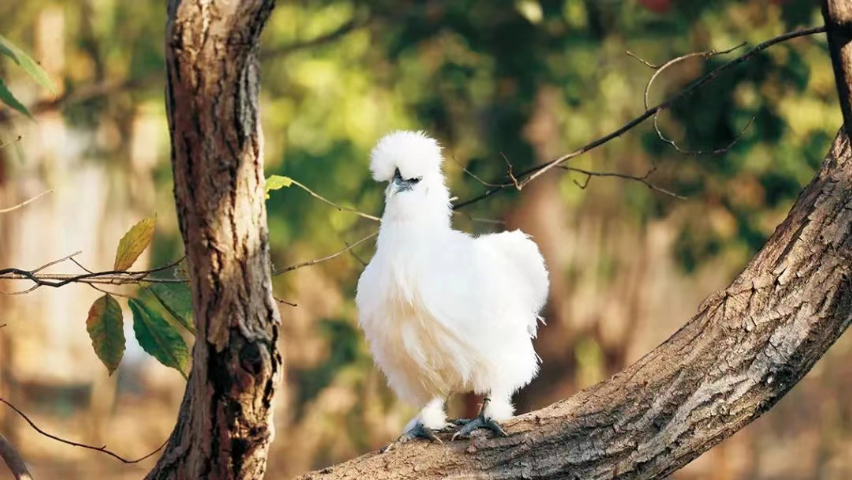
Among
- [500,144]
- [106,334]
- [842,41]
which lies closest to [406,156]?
[106,334]

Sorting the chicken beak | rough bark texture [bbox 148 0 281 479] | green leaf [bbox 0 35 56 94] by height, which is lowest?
rough bark texture [bbox 148 0 281 479]

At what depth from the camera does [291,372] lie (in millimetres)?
10945

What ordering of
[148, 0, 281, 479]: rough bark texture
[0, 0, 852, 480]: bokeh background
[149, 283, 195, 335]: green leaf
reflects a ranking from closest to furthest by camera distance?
[148, 0, 281, 479]: rough bark texture < [149, 283, 195, 335]: green leaf < [0, 0, 852, 480]: bokeh background

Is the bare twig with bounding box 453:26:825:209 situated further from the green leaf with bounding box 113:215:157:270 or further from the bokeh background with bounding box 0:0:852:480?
the bokeh background with bounding box 0:0:852:480

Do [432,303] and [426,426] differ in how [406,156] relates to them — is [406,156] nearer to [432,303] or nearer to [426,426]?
[432,303]

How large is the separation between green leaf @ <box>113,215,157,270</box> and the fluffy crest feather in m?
0.85

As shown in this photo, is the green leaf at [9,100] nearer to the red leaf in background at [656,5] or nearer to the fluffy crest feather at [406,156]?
the fluffy crest feather at [406,156]

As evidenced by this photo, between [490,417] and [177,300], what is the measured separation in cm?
92

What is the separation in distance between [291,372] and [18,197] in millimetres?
2856

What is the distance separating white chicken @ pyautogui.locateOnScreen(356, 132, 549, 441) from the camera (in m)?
3.18

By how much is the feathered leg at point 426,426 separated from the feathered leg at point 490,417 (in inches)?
2.2

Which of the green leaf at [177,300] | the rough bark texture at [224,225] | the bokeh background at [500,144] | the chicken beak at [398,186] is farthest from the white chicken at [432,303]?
the bokeh background at [500,144]

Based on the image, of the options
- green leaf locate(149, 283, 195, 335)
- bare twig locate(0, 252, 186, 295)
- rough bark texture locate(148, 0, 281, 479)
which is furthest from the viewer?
green leaf locate(149, 283, 195, 335)

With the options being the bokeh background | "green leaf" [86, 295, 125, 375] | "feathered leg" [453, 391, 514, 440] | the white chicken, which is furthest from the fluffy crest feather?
the bokeh background
